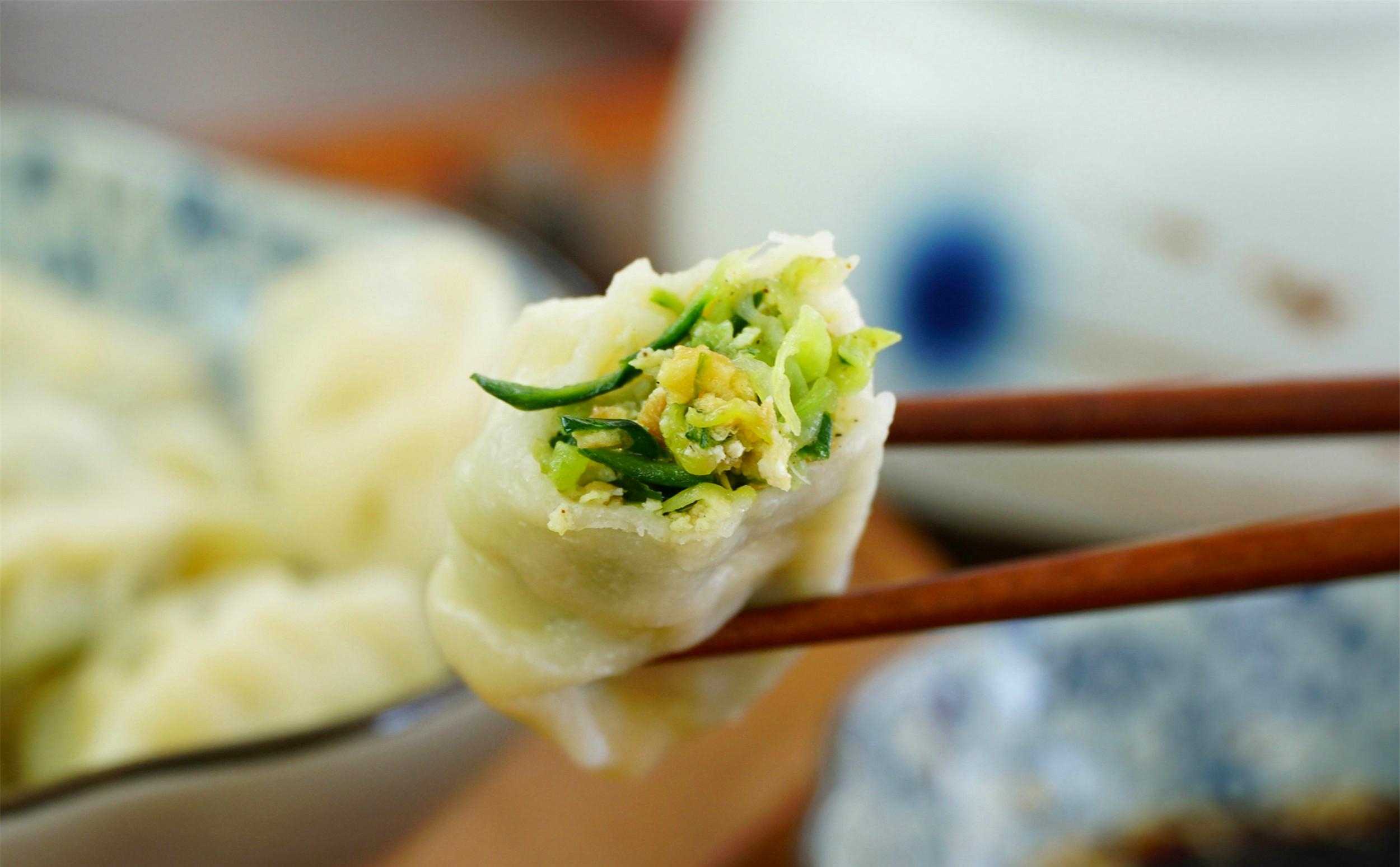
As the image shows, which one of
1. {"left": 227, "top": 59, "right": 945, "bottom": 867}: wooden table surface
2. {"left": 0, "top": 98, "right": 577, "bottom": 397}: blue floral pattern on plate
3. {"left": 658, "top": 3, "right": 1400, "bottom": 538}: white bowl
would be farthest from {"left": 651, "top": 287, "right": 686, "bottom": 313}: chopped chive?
{"left": 0, "top": 98, "right": 577, "bottom": 397}: blue floral pattern on plate

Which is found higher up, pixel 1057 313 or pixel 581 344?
pixel 581 344

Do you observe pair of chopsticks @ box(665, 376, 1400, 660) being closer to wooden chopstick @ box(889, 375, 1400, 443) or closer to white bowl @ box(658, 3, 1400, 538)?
wooden chopstick @ box(889, 375, 1400, 443)

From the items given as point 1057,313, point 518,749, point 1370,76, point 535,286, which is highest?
point 1370,76

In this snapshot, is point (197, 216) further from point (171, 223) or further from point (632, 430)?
point (632, 430)

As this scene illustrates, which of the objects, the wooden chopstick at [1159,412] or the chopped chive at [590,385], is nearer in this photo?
the chopped chive at [590,385]

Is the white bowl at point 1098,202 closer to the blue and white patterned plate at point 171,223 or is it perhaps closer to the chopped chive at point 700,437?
the blue and white patterned plate at point 171,223

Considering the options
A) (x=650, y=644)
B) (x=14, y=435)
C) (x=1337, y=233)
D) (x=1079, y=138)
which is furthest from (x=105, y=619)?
(x=1337, y=233)

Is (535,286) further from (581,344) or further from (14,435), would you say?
(581,344)

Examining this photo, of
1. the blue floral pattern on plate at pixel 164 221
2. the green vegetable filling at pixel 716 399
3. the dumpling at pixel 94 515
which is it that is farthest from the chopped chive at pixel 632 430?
the blue floral pattern on plate at pixel 164 221
